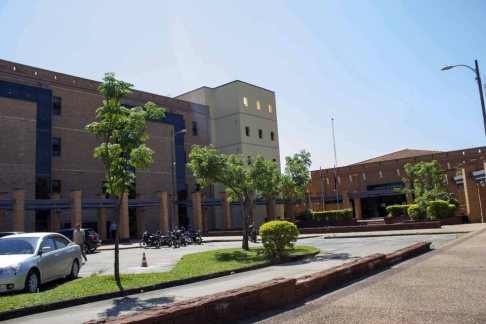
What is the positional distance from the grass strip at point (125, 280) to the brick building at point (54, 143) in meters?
22.4

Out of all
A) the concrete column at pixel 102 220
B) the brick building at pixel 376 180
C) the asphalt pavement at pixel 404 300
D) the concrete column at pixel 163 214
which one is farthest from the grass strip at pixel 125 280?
the brick building at pixel 376 180

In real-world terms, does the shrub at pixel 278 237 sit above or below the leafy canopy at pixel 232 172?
below

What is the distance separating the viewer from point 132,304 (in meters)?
9.21

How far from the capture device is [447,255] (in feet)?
45.4

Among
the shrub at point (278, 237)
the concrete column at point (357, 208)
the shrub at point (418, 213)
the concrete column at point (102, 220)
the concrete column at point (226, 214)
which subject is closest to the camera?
the shrub at point (278, 237)

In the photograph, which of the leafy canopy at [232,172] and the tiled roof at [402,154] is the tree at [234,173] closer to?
the leafy canopy at [232,172]

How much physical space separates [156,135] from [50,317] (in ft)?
133

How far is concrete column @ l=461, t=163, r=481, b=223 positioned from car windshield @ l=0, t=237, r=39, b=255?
106ft

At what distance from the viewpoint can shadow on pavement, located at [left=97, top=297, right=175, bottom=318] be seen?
8.42 meters

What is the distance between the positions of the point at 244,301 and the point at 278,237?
9001 mm

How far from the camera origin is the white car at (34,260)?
9.89m

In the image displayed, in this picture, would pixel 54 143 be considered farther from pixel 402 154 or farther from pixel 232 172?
pixel 402 154

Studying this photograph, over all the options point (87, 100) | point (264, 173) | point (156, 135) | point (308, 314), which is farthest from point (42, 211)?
point (308, 314)

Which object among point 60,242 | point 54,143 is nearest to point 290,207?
point 54,143
